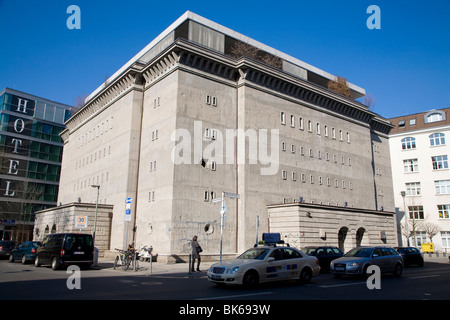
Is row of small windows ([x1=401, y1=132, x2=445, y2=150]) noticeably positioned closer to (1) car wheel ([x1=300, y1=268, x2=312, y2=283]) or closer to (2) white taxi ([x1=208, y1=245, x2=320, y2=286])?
(2) white taxi ([x1=208, y1=245, x2=320, y2=286])

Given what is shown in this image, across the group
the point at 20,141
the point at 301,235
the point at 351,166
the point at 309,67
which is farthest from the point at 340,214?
the point at 20,141

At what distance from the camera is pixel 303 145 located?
40.4 metres

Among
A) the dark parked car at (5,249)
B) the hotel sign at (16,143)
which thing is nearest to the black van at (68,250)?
the dark parked car at (5,249)

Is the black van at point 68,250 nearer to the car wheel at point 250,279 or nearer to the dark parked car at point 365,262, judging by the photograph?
the car wheel at point 250,279

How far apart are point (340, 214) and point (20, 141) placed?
2392 inches

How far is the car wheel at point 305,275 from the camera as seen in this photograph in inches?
597

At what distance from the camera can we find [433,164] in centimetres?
5988

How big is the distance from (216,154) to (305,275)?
1934 cm

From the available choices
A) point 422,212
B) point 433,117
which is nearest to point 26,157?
point 422,212

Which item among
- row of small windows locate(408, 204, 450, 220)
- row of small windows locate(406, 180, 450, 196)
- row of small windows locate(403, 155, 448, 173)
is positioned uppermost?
row of small windows locate(403, 155, 448, 173)

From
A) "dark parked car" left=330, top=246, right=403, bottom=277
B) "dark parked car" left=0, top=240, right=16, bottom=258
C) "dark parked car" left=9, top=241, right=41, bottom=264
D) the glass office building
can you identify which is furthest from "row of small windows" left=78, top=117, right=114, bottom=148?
"dark parked car" left=330, top=246, right=403, bottom=277

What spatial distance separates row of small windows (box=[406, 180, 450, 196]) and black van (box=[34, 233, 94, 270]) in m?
56.0

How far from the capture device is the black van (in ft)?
67.9

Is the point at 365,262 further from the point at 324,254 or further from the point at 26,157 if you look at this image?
the point at 26,157
